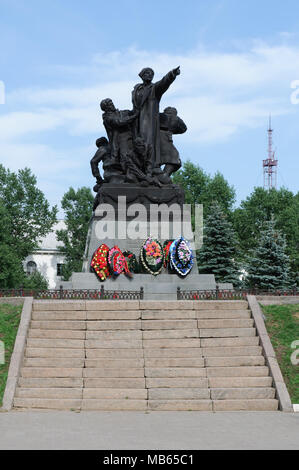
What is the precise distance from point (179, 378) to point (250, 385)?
1551 mm

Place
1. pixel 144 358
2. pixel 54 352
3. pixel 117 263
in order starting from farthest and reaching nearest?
1. pixel 117 263
2. pixel 54 352
3. pixel 144 358

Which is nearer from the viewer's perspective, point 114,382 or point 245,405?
point 245,405

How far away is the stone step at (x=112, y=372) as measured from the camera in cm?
1398

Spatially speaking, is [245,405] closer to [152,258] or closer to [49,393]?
[49,393]

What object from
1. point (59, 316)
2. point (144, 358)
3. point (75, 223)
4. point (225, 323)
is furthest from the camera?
point (75, 223)

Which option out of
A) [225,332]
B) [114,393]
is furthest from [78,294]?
[114,393]

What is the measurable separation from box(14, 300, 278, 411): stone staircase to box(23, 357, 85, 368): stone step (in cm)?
2

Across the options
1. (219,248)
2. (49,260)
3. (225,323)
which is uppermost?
(49,260)

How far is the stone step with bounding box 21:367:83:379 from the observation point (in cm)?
1394

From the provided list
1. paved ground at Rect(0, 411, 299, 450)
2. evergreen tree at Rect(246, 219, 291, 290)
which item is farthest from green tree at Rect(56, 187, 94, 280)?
paved ground at Rect(0, 411, 299, 450)

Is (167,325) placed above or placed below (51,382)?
above

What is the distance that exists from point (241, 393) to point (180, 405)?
1.37 m

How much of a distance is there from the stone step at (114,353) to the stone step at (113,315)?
1.26 m

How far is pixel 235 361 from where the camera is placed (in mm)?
14531
